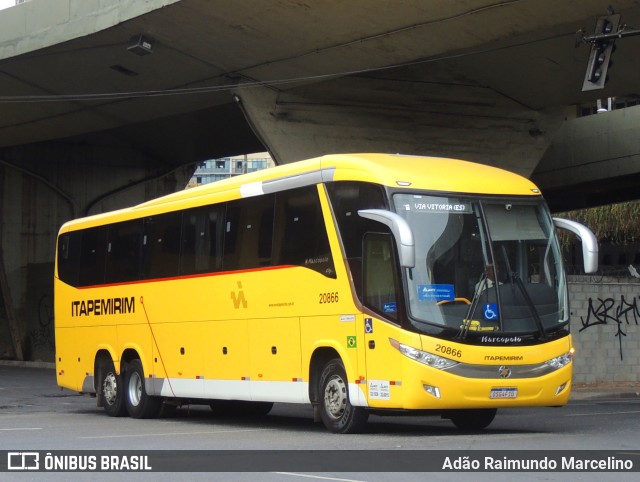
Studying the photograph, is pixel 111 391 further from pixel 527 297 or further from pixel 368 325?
pixel 527 297

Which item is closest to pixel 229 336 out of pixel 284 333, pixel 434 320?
pixel 284 333

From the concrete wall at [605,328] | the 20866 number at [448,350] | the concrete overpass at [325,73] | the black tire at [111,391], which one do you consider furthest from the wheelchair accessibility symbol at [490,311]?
the concrete wall at [605,328]

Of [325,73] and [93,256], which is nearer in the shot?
[93,256]

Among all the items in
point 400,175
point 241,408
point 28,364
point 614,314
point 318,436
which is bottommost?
point 28,364

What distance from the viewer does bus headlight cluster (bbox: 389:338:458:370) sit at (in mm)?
13859

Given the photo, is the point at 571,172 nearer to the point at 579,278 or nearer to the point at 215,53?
the point at 579,278

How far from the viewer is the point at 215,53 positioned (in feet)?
90.0

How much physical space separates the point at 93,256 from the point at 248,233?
567 cm

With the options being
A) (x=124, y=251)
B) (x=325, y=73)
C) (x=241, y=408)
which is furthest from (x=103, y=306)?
(x=325, y=73)

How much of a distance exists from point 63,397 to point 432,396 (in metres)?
14.8

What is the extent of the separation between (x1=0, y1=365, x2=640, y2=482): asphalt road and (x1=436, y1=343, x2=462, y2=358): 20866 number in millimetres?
1010

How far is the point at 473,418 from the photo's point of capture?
15.9 meters

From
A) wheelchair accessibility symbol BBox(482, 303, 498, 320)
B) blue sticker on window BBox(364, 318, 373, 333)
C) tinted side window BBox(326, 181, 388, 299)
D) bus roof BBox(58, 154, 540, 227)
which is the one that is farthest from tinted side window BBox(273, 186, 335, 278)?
wheelchair accessibility symbol BBox(482, 303, 498, 320)

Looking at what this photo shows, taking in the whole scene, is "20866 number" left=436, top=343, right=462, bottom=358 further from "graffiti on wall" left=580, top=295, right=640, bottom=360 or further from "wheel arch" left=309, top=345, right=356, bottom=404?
"graffiti on wall" left=580, top=295, right=640, bottom=360
